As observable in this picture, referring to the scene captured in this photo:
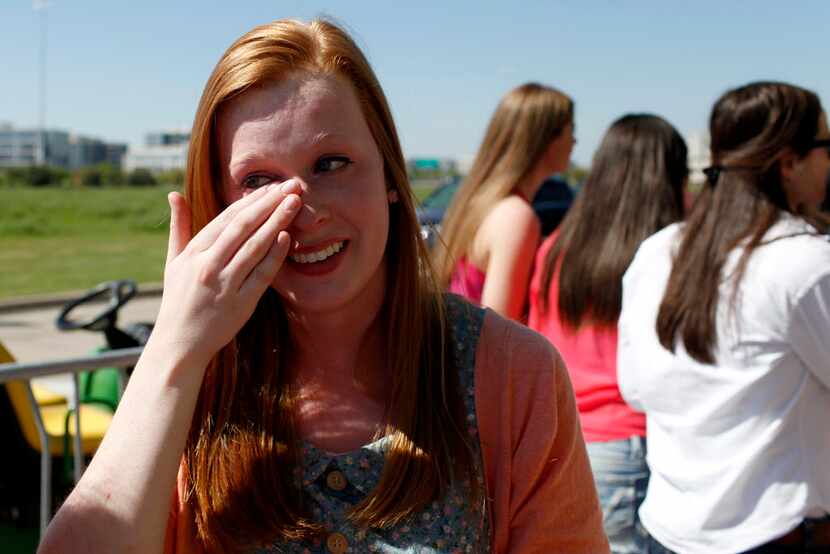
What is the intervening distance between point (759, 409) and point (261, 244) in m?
1.50

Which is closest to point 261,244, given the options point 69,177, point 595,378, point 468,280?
point 595,378

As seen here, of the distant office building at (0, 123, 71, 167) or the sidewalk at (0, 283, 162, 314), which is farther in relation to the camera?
the distant office building at (0, 123, 71, 167)

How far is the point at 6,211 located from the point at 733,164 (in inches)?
1193

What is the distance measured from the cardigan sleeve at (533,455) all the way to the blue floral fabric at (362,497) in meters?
0.03

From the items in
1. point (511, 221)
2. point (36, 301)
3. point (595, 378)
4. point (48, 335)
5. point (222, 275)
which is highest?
point (222, 275)

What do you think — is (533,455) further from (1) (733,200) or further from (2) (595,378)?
(2) (595,378)

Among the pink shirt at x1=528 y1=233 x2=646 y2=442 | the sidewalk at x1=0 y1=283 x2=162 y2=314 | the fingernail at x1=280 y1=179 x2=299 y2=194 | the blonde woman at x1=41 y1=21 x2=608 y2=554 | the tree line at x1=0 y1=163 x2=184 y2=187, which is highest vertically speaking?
the fingernail at x1=280 y1=179 x2=299 y2=194

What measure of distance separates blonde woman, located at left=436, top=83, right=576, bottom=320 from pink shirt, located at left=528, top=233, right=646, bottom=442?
18cm

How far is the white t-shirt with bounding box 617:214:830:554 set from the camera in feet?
7.33

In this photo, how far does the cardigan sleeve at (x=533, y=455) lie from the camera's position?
1.47 metres

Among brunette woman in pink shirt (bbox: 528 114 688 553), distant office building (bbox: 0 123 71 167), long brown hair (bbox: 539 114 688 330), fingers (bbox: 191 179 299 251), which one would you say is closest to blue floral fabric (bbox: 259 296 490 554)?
fingers (bbox: 191 179 299 251)

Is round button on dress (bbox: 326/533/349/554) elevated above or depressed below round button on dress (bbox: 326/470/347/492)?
below

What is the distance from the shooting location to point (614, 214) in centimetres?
326

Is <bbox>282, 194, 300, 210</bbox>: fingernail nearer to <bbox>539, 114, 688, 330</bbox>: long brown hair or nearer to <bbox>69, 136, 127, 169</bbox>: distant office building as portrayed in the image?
<bbox>539, 114, 688, 330</bbox>: long brown hair
